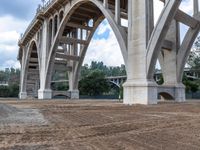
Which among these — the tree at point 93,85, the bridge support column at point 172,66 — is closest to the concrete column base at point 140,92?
the bridge support column at point 172,66

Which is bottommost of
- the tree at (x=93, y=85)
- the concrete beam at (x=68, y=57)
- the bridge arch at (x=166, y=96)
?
the bridge arch at (x=166, y=96)

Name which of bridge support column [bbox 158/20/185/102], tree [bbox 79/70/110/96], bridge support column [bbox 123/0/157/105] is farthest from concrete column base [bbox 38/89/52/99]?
bridge support column [bbox 123/0/157/105]

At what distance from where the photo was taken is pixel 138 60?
23562mm

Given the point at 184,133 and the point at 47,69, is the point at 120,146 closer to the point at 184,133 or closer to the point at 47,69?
the point at 184,133

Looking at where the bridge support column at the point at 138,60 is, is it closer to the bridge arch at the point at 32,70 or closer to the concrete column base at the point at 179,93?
the concrete column base at the point at 179,93

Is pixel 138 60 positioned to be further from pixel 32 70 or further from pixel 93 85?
pixel 32 70

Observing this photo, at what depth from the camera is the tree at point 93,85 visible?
71.1 meters

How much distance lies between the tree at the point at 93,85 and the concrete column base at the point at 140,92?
155 feet

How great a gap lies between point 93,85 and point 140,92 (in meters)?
49.3

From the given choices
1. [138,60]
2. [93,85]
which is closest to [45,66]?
[93,85]

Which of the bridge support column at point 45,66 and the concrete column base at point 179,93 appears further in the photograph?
the bridge support column at point 45,66

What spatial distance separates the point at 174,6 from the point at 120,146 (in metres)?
17.4

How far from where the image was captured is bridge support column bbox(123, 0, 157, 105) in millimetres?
22078

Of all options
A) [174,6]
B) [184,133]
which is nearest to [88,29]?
[174,6]
